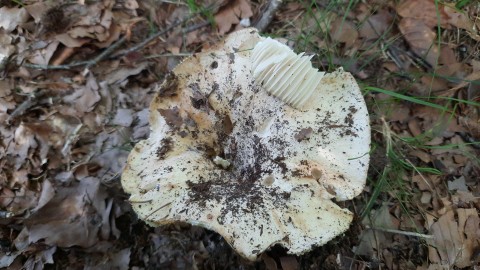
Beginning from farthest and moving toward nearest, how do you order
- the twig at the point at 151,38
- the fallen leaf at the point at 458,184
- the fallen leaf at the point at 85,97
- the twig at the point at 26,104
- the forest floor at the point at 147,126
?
the twig at the point at 151,38 < the fallen leaf at the point at 85,97 < the twig at the point at 26,104 < the fallen leaf at the point at 458,184 < the forest floor at the point at 147,126

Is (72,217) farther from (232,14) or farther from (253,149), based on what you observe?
(232,14)

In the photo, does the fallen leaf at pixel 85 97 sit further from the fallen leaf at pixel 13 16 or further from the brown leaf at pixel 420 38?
the brown leaf at pixel 420 38

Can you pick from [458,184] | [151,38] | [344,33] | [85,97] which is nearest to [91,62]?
[85,97]

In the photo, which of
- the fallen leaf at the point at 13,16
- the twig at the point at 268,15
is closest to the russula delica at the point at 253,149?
the twig at the point at 268,15

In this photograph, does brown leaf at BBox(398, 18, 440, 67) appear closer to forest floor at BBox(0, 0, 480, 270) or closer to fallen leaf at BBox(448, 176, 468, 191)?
forest floor at BBox(0, 0, 480, 270)

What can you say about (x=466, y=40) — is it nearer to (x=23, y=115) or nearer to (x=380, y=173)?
(x=380, y=173)

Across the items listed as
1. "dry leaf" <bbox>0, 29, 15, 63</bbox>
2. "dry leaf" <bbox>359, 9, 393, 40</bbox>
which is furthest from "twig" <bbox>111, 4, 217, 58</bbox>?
"dry leaf" <bbox>359, 9, 393, 40</bbox>
